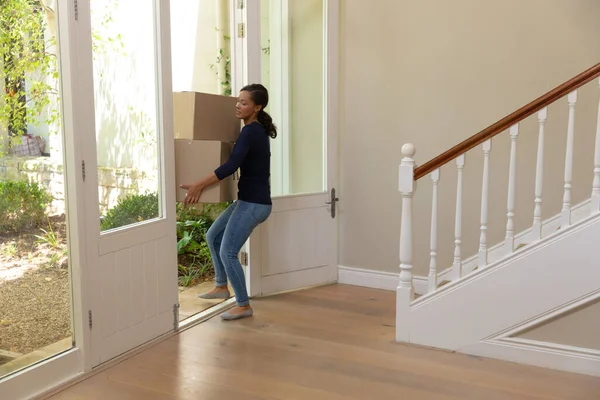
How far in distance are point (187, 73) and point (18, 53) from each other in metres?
Result: 3.40

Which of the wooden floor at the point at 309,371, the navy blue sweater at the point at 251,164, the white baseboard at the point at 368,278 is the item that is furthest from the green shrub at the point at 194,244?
the navy blue sweater at the point at 251,164

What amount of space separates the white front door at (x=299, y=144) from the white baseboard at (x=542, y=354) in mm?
1656

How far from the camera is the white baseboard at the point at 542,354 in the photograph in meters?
3.33

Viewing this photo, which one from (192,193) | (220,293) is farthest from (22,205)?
(220,293)

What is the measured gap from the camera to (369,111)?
4.96m

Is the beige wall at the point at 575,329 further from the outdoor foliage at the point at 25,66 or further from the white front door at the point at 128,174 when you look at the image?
the outdoor foliage at the point at 25,66

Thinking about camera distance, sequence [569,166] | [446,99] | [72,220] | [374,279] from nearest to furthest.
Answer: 1. [72,220]
2. [569,166]
3. [446,99]
4. [374,279]

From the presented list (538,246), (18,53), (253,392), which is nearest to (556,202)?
(538,246)

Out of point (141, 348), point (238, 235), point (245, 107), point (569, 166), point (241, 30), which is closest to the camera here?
point (569, 166)

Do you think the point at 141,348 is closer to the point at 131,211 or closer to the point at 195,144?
the point at 131,211

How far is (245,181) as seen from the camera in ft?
13.3

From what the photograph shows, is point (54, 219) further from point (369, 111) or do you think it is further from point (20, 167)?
point (369, 111)

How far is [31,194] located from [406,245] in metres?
2.06

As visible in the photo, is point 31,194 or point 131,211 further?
point 131,211
